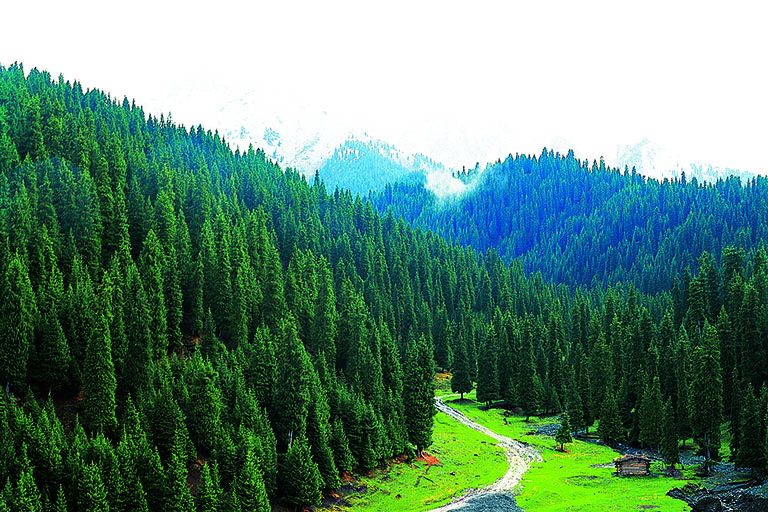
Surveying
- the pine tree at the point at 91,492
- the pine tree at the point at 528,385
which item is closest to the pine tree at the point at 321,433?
the pine tree at the point at 91,492

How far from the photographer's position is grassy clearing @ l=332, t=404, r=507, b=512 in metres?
80.5

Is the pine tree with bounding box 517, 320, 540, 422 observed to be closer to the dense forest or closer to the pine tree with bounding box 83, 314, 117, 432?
the dense forest

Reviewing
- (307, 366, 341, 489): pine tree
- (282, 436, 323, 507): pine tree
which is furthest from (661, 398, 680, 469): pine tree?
(282, 436, 323, 507): pine tree

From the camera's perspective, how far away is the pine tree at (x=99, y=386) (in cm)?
7425

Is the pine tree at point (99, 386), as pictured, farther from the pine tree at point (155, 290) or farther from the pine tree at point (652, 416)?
A: the pine tree at point (652, 416)

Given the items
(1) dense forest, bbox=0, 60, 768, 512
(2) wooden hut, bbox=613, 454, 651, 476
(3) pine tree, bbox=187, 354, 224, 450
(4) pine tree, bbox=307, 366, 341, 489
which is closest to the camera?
(1) dense forest, bbox=0, 60, 768, 512

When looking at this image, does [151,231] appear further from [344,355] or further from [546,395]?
[546,395]

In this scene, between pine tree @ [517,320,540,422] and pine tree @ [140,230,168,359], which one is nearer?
pine tree @ [140,230,168,359]

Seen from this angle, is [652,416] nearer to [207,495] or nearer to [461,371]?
[461,371]

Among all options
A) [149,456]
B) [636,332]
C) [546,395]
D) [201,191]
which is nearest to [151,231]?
[201,191]

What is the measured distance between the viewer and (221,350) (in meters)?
98.2

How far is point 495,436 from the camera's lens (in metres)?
117

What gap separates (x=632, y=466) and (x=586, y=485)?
326 inches

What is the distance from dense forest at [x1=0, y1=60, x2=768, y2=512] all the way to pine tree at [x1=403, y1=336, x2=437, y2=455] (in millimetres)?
322
